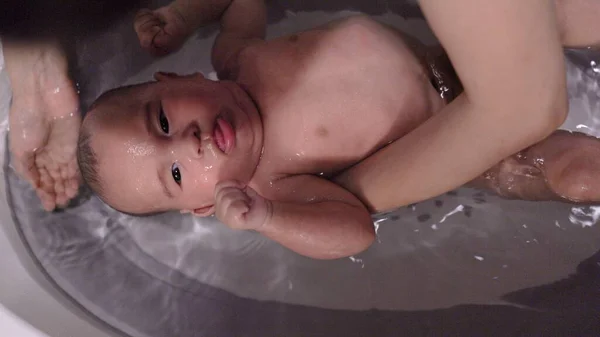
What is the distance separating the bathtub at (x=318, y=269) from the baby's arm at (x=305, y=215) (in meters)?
0.15

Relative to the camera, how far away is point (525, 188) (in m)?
0.76

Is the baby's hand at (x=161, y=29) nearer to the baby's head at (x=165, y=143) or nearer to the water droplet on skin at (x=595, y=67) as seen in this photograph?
the baby's head at (x=165, y=143)

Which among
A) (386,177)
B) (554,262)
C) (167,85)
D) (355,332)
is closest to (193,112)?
(167,85)

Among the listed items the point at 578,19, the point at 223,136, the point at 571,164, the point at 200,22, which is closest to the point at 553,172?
the point at 571,164

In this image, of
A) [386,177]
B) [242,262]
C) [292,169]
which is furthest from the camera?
[242,262]

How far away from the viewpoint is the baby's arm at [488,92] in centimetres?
35

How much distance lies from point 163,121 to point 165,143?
4 centimetres

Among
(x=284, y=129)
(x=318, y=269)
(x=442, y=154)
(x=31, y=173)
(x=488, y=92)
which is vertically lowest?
(x=318, y=269)

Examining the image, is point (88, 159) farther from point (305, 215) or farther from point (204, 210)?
point (305, 215)

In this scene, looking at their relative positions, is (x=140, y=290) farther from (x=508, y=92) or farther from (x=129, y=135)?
(x=508, y=92)

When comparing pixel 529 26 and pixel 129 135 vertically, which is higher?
pixel 529 26

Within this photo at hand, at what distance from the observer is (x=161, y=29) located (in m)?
0.87

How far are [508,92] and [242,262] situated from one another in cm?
58

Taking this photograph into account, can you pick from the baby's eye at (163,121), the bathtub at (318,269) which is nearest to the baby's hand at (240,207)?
the baby's eye at (163,121)
